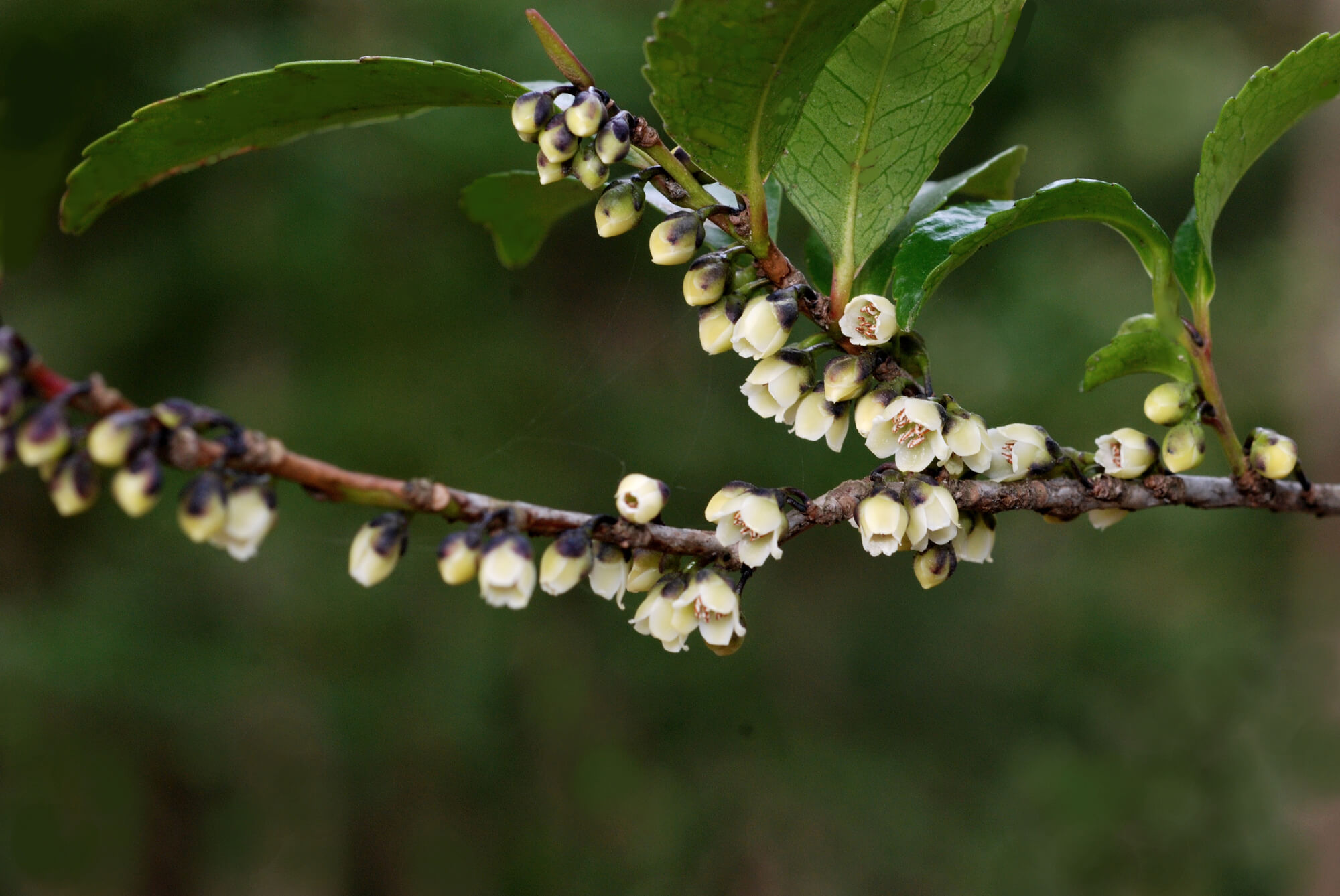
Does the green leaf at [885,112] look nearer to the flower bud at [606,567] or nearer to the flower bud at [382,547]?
the flower bud at [606,567]

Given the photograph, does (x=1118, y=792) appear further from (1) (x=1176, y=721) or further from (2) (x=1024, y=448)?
(2) (x=1024, y=448)

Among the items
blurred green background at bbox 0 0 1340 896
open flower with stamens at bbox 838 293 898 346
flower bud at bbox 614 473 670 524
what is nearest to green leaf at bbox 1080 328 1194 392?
open flower with stamens at bbox 838 293 898 346

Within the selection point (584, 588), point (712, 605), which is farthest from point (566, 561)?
point (584, 588)

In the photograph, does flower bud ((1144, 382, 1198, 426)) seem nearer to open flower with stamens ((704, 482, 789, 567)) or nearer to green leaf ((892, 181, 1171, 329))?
green leaf ((892, 181, 1171, 329))

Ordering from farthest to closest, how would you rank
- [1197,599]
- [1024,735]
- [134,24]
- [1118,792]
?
[1197,599], [1024,735], [1118,792], [134,24]

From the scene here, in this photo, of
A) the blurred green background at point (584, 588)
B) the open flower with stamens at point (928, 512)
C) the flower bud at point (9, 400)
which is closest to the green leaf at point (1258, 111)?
the open flower with stamens at point (928, 512)

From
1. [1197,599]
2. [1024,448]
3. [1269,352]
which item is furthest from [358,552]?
[1197,599]
